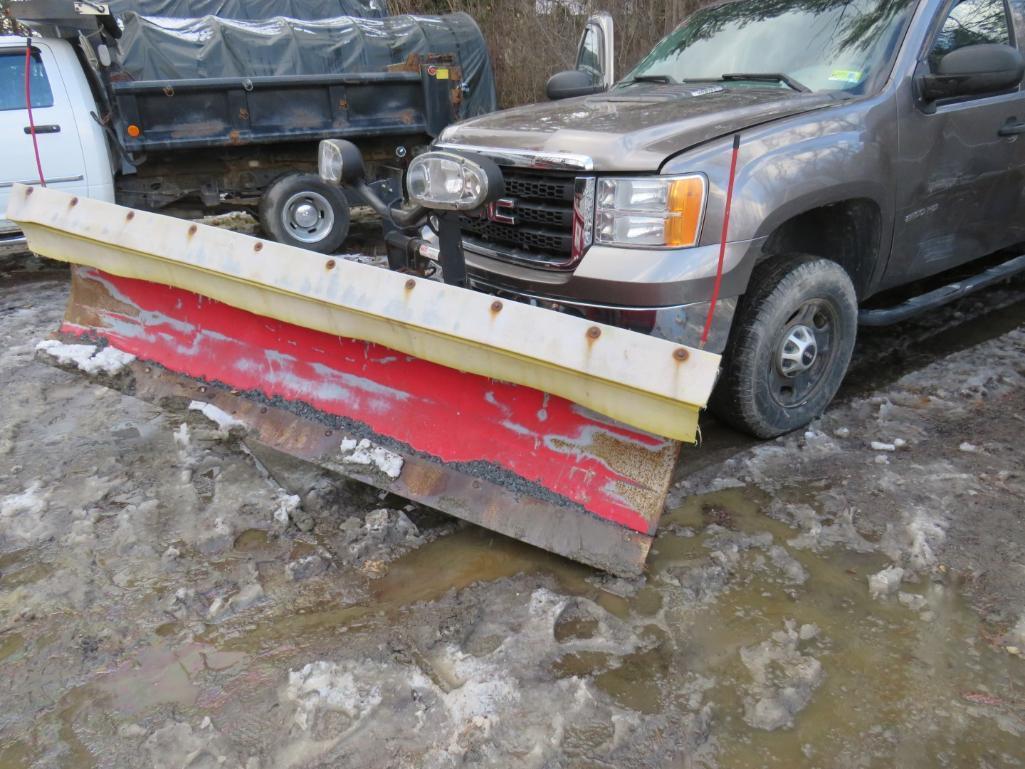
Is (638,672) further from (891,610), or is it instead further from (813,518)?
(813,518)

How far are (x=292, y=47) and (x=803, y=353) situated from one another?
7.23 metres

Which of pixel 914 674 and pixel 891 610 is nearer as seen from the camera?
pixel 914 674

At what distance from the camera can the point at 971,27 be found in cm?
389

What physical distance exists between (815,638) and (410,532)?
1503 millimetres

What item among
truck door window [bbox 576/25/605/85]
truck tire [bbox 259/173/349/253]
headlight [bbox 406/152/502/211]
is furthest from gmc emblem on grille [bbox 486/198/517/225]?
truck tire [bbox 259/173/349/253]

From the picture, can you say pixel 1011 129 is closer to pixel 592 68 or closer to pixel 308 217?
pixel 592 68

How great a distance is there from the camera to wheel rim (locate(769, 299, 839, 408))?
334 cm

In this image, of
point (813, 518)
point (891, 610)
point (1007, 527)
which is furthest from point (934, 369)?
point (891, 610)

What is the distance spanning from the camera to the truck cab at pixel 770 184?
2846 millimetres

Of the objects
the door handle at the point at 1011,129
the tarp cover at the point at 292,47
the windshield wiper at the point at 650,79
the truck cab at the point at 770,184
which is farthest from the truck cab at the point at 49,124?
the door handle at the point at 1011,129

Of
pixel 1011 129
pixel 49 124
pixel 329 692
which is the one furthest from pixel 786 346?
pixel 49 124

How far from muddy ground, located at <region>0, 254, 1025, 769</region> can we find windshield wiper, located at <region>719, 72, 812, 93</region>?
5.46ft

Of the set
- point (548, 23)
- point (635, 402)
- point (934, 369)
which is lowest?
point (934, 369)

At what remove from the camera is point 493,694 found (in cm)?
219
